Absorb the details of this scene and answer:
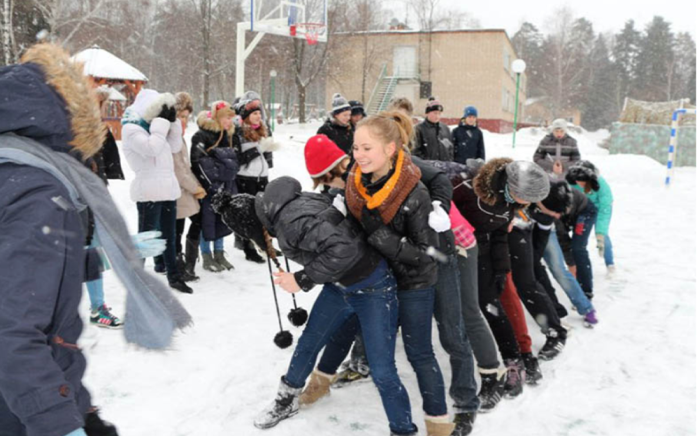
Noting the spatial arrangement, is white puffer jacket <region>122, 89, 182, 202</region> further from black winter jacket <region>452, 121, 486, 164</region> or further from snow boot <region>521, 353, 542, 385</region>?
black winter jacket <region>452, 121, 486, 164</region>

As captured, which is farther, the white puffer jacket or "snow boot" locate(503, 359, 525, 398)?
the white puffer jacket

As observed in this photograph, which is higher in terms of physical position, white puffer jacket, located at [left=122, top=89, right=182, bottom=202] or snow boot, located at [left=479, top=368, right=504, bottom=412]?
white puffer jacket, located at [left=122, top=89, right=182, bottom=202]

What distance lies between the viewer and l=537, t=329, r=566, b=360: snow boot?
170 inches

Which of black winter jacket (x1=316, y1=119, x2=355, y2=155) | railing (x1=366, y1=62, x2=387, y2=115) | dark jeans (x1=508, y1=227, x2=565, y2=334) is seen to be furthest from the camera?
railing (x1=366, y1=62, x2=387, y2=115)

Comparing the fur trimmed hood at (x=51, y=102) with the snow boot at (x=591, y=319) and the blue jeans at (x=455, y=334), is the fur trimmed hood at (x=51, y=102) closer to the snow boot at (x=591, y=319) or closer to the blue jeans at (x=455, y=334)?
the blue jeans at (x=455, y=334)

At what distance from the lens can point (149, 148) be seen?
4980 millimetres

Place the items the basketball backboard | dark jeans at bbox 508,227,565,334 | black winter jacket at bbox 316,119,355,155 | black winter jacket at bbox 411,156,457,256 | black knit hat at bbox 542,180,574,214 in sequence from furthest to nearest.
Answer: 1. the basketball backboard
2. black winter jacket at bbox 316,119,355,155
3. black knit hat at bbox 542,180,574,214
4. dark jeans at bbox 508,227,565,334
5. black winter jacket at bbox 411,156,457,256

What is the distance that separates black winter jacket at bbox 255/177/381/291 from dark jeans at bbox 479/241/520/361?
1.23 meters

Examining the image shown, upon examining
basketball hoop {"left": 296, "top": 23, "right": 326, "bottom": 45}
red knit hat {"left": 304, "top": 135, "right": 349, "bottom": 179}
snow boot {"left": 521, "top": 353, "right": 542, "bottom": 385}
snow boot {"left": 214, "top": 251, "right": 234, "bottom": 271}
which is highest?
basketball hoop {"left": 296, "top": 23, "right": 326, "bottom": 45}

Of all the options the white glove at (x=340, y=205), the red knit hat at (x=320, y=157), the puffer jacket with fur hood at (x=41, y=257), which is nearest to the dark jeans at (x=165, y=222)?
the red knit hat at (x=320, y=157)

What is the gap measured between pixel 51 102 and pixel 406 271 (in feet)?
6.35

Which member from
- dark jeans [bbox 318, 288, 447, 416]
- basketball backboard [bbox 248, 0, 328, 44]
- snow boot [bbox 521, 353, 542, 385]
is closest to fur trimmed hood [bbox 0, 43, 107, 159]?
dark jeans [bbox 318, 288, 447, 416]

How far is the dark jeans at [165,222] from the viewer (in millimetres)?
5129

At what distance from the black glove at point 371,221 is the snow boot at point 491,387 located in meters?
1.47
